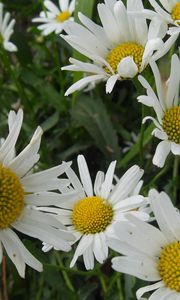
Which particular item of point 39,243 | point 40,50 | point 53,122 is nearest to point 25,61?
point 40,50

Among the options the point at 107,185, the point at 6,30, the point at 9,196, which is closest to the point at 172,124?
the point at 107,185

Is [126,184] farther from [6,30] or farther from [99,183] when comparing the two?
[6,30]

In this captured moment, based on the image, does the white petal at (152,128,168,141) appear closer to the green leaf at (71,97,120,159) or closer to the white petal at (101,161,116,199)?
the white petal at (101,161,116,199)

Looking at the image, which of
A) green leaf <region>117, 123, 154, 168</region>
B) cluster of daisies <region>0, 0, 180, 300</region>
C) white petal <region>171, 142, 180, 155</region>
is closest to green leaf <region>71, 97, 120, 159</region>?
green leaf <region>117, 123, 154, 168</region>

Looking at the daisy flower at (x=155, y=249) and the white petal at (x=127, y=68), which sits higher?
the white petal at (x=127, y=68)

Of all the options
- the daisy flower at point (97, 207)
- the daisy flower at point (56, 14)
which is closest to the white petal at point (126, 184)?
the daisy flower at point (97, 207)

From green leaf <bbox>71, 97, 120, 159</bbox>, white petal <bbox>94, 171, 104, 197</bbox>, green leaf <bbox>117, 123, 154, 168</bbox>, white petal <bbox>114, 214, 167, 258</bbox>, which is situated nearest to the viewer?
white petal <bbox>114, 214, 167, 258</bbox>

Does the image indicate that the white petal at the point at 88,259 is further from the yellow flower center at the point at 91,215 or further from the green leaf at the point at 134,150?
the green leaf at the point at 134,150
